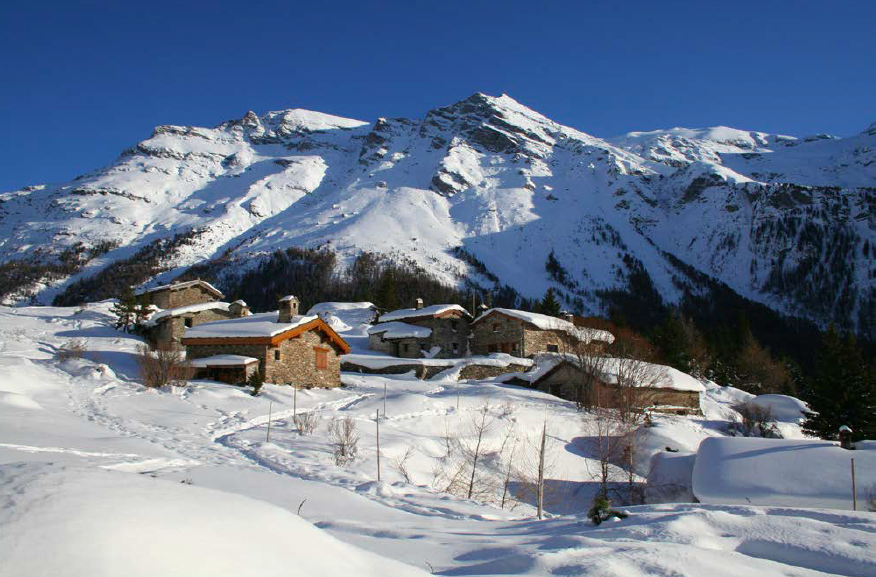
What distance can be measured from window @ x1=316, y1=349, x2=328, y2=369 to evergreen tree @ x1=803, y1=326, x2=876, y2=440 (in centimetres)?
2772

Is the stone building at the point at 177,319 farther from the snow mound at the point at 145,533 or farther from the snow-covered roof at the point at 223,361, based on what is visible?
the snow mound at the point at 145,533

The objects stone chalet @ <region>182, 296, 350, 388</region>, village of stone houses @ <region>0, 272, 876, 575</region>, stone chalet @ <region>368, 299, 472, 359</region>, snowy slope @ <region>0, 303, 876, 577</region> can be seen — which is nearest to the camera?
snowy slope @ <region>0, 303, 876, 577</region>

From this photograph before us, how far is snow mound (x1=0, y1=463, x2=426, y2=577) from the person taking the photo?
3330 mm

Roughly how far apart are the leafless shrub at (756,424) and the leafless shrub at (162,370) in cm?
2978

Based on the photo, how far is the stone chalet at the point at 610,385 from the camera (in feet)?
108

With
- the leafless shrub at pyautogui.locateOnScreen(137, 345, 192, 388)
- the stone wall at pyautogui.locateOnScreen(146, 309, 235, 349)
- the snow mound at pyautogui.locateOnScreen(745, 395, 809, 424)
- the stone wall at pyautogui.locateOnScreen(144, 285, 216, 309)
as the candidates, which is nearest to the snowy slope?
the leafless shrub at pyautogui.locateOnScreen(137, 345, 192, 388)

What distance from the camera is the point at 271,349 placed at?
102 feet

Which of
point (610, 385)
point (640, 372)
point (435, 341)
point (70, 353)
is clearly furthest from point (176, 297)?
point (640, 372)

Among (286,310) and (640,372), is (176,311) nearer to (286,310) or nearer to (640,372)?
(286,310)

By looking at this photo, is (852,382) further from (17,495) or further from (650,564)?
(17,495)

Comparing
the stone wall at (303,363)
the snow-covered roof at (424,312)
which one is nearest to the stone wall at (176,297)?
the snow-covered roof at (424,312)

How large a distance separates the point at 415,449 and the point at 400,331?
28.6 m

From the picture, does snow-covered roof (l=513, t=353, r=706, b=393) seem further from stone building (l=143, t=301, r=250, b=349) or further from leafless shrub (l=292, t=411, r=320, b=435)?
stone building (l=143, t=301, r=250, b=349)

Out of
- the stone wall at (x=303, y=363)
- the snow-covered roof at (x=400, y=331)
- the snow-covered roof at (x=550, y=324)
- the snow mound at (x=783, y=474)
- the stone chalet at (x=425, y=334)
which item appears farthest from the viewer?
the stone chalet at (x=425, y=334)
